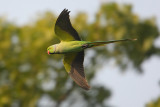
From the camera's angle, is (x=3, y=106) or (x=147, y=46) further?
(x=147, y=46)

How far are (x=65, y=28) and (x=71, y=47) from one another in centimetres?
48

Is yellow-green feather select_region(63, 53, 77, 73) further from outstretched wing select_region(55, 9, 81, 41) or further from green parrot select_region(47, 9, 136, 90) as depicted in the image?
outstretched wing select_region(55, 9, 81, 41)

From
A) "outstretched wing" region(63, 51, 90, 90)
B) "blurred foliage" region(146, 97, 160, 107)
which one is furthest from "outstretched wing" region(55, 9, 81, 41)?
"blurred foliage" region(146, 97, 160, 107)

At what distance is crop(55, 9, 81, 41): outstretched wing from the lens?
4.91 m

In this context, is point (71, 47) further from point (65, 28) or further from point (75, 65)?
point (75, 65)

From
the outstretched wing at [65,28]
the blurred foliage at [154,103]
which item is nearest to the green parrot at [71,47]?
the outstretched wing at [65,28]

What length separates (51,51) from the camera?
4.66 m

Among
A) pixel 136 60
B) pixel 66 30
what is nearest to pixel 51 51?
pixel 66 30

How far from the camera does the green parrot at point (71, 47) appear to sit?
4609 mm

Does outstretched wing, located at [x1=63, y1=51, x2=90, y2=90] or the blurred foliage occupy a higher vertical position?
the blurred foliage

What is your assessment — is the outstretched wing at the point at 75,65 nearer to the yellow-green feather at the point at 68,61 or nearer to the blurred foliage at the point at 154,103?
the yellow-green feather at the point at 68,61

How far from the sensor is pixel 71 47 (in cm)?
462

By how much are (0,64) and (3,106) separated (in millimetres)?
2122

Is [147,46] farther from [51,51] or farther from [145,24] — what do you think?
[51,51]
